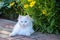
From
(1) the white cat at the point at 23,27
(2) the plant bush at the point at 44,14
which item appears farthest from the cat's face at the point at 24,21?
(2) the plant bush at the point at 44,14

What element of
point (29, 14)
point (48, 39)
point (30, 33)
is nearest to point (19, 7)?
point (29, 14)

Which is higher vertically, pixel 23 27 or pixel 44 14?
pixel 44 14

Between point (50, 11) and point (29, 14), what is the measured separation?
503mm

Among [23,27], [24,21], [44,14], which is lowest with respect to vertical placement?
[23,27]

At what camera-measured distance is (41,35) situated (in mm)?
3992

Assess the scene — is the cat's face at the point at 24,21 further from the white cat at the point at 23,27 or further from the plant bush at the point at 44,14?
the plant bush at the point at 44,14

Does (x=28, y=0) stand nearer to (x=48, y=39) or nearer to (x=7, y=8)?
(x=48, y=39)

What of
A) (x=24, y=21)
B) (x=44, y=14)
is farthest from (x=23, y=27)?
(x=44, y=14)

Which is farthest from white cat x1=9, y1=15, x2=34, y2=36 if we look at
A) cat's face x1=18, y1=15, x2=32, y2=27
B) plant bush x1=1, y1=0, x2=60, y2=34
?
plant bush x1=1, y1=0, x2=60, y2=34

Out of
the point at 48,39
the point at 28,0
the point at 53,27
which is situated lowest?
the point at 48,39

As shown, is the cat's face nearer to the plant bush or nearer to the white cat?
the white cat

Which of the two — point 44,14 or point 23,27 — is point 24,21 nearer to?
point 23,27

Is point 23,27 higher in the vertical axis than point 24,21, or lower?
lower

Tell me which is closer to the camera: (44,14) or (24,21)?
(24,21)
